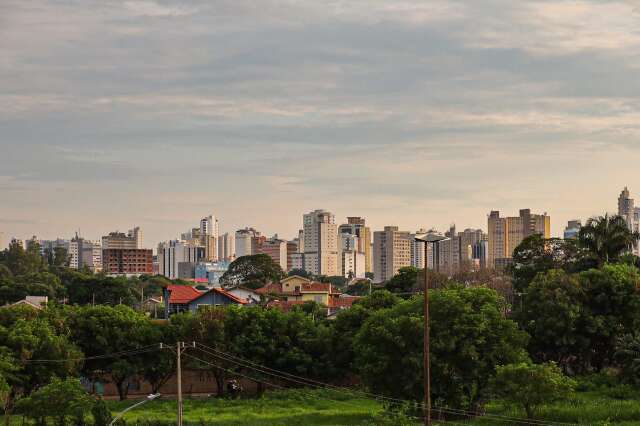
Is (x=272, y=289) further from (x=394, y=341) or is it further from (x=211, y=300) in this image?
(x=394, y=341)

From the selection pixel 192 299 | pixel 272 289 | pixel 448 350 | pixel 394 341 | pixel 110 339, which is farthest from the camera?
pixel 272 289

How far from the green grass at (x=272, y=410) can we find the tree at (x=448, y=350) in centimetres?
205

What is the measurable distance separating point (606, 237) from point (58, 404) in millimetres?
33158

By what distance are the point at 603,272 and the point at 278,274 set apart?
67593 millimetres

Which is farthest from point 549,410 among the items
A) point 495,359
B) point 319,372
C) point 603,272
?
point 319,372

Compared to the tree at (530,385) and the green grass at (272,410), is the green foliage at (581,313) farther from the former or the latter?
the tree at (530,385)

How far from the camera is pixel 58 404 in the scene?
3428 cm

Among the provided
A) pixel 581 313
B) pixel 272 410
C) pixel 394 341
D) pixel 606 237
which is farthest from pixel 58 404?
pixel 606 237

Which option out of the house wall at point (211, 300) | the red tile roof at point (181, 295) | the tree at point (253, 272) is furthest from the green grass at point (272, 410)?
the tree at point (253, 272)

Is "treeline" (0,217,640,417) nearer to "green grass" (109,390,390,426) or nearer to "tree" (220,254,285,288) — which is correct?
"green grass" (109,390,390,426)

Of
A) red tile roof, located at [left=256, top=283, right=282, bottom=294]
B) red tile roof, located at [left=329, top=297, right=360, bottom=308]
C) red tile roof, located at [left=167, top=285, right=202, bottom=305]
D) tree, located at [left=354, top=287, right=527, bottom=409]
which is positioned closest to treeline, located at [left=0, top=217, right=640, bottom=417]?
tree, located at [left=354, top=287, right=527, bottom=409]

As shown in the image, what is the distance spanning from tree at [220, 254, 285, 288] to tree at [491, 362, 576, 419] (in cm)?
7242

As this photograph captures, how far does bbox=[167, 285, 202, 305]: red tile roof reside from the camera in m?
74.9

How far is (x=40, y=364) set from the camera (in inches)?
1743
